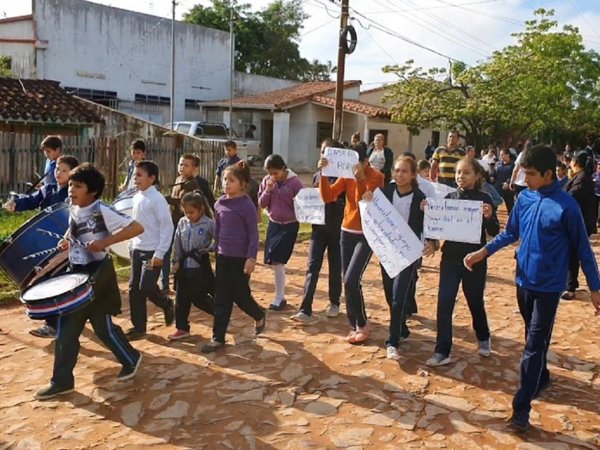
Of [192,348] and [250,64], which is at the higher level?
[250,64]

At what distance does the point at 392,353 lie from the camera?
554cm

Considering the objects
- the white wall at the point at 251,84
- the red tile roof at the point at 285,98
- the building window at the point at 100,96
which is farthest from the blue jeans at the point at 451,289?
the white wall at the point at 251,84

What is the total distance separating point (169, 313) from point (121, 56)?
87.1 ft

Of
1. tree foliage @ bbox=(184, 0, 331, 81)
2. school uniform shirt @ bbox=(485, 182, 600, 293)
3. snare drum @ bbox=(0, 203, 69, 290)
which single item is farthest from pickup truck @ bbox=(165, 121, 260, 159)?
school uniform shirt @ bbox=(485, 182, 600, 293)

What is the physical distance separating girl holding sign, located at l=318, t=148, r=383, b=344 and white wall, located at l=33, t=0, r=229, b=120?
25.1 metres

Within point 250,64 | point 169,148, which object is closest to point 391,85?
point 169,148

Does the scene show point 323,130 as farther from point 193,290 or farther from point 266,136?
point 193,290

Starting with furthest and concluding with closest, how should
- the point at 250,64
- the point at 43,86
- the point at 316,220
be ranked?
the point at 250,64 → the point at 43,86 → the point at 316,220

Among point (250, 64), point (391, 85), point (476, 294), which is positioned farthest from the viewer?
point (250, 64)

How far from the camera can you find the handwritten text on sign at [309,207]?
6.54 m

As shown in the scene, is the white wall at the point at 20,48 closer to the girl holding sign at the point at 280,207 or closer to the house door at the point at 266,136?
the house door at the point at 266,136

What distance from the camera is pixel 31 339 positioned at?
6051 mm

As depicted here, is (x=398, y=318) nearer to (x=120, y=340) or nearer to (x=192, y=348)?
(x=192, y=348)

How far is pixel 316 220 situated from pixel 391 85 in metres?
20.5
